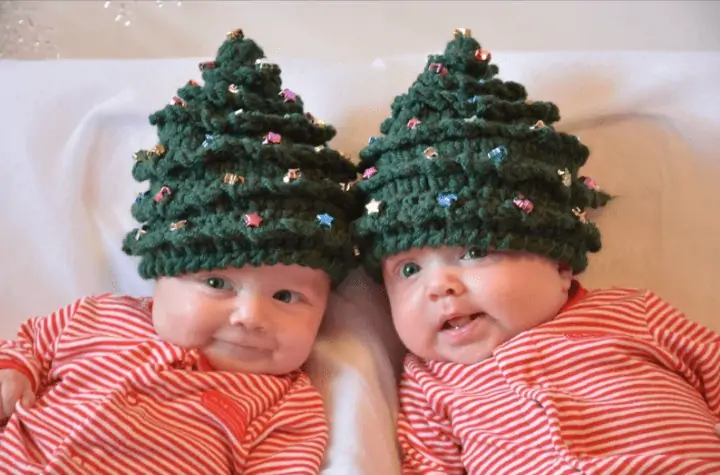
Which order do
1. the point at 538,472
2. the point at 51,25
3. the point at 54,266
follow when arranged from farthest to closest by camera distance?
the point at 51,25 → the point at 54,266 → the point at 538,472

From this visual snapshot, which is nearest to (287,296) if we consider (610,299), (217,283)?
(217,283)

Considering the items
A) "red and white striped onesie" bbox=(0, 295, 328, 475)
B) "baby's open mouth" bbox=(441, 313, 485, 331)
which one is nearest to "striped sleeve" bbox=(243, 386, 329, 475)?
"red and white striped onesie" bbox=(0, 295, 328, 475)

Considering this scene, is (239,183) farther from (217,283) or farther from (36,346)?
(36,346)

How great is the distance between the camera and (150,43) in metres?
1.62

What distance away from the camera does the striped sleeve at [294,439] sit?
87cm

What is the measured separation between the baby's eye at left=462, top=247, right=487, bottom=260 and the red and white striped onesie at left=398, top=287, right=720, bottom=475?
0.38 ft

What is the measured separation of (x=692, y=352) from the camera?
0.93m

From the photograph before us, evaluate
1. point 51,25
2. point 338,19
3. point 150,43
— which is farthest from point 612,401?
point 51,25

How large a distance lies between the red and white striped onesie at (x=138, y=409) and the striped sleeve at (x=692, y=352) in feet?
1.51

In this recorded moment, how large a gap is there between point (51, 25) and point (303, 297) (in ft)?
3.48

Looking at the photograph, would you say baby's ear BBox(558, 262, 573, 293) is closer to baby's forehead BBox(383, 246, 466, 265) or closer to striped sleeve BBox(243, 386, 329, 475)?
baby's forehead BBox(383, 246, 466, 265)

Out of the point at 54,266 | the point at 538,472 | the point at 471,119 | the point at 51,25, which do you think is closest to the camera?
the point at 538,472

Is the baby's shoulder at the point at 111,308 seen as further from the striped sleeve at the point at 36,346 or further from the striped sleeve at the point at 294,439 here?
the striped sleeve at the point at 294,439

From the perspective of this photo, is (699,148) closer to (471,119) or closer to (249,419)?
(471,119)
